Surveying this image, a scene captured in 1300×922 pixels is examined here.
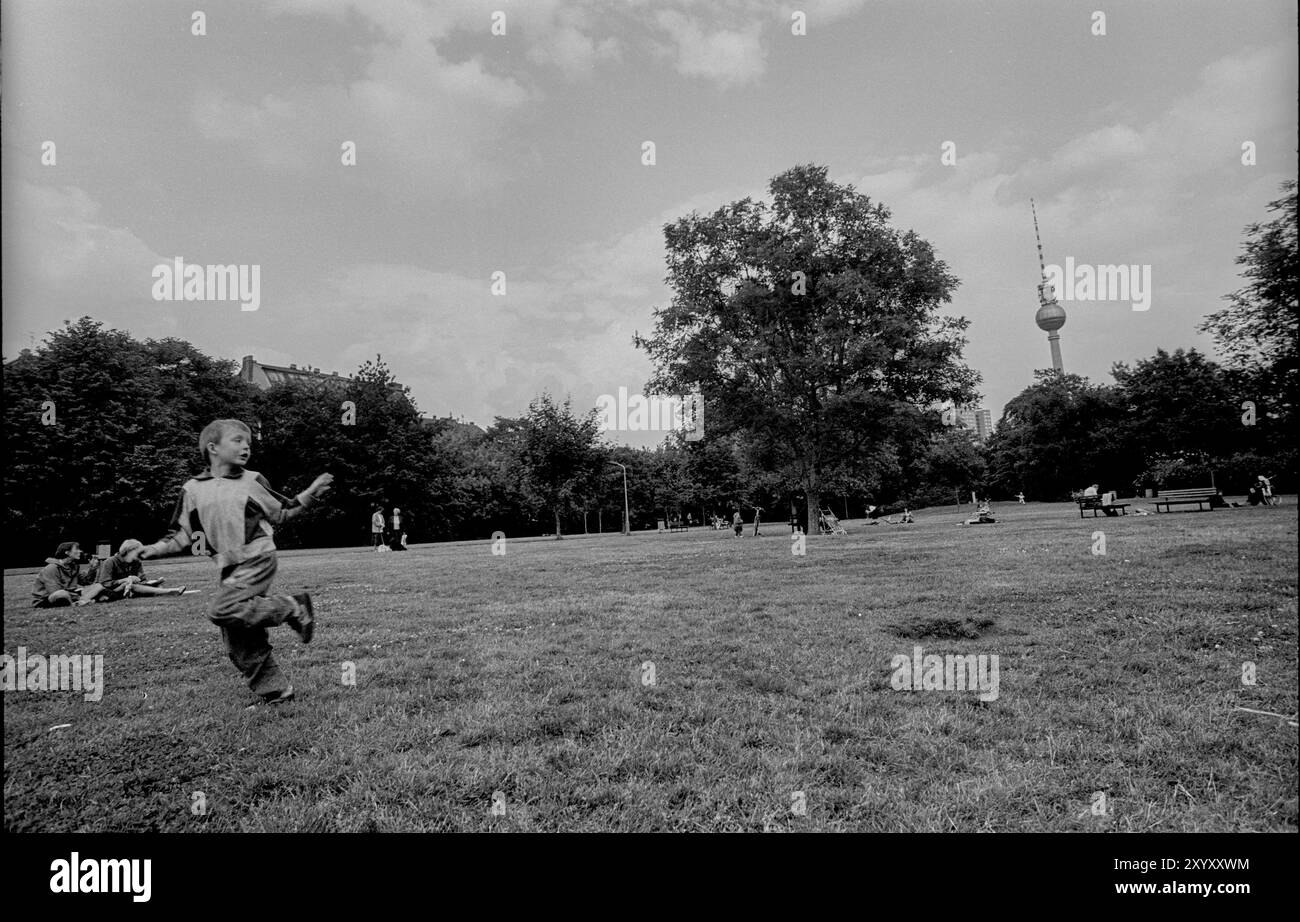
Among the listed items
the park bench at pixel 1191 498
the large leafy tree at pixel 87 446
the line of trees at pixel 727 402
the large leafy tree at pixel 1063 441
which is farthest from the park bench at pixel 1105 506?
the large leafy tree at pixel 87 446

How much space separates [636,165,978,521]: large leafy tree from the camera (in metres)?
27.9

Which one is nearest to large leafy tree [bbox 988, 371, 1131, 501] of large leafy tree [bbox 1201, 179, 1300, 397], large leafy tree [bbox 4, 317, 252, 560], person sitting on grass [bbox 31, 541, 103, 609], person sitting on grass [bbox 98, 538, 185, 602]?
large leafy tree [bbox 1201, 179, 1300, 397]

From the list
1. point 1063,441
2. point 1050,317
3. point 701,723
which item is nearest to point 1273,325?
point 701,723

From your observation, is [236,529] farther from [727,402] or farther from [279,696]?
[727,402]

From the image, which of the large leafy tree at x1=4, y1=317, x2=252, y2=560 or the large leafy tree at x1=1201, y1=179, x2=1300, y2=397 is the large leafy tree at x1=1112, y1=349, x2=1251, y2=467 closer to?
the large leafy tree at x1=1201, y1=179, x2=1300, y2=397

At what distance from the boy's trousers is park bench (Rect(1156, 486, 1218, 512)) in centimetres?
3204

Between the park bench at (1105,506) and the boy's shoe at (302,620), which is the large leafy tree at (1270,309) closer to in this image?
the boy's shoe at (302,620)

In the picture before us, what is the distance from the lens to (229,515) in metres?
4.62

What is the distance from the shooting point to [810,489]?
101 feet

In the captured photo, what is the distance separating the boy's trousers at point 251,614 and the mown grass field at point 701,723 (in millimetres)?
351

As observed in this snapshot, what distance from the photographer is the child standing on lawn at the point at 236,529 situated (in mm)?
4570

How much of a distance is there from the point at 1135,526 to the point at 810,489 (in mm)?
13763
